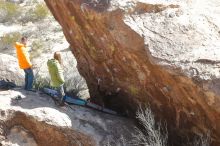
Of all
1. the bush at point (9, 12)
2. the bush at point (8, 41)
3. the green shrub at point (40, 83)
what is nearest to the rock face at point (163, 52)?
the green shrub at point (40, 83)

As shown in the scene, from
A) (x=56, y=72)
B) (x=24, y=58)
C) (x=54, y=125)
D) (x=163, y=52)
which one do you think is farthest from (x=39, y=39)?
(x=163, y=52)

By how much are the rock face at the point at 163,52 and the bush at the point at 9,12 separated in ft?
41.3

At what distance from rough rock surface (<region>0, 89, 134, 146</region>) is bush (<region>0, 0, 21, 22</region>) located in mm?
12483

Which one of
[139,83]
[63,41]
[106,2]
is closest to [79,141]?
[139,83]

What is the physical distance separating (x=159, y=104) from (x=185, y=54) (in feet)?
4.14

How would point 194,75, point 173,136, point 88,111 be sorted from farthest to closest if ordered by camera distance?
point 88,111
point 173,136
point 194,75

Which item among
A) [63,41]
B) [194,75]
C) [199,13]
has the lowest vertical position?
[63,41]

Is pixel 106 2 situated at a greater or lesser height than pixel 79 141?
greater

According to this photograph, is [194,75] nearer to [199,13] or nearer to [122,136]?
[199,13]

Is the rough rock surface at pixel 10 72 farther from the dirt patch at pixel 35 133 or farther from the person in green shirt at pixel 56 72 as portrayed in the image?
the person in green shirt at pixel 56 72

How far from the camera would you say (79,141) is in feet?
29.2

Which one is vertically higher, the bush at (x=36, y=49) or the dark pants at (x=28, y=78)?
the dark pants at (x=28, y=78)

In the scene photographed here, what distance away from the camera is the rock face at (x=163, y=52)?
755 cm

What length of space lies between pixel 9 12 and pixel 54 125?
44.6 ft
